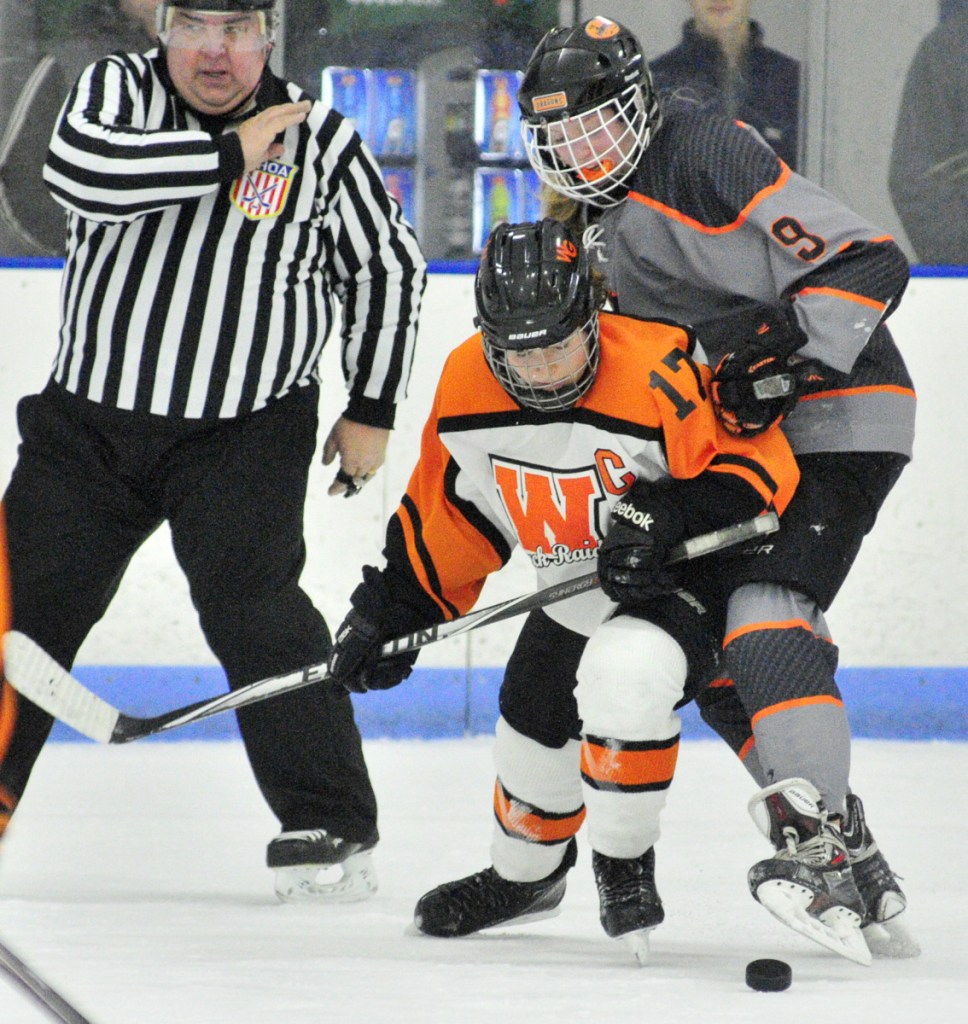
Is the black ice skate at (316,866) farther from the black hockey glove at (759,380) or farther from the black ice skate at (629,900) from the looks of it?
the black hockey glove at (759,380)

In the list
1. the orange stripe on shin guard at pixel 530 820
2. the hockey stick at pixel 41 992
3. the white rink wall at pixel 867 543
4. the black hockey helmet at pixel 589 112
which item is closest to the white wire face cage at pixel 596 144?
the black hockey helmet at pixel 589 112

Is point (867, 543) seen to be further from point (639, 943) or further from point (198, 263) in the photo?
point (639, 943)

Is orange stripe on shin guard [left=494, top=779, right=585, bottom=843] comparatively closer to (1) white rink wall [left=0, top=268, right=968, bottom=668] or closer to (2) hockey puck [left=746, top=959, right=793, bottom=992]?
(2) hockey puck [left=746, top=959, right=793, bottom=992]

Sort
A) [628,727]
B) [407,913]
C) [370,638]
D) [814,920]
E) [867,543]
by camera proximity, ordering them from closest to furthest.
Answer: [814,920]
[628,727]
[370,638]
[407,913]
[867,543]

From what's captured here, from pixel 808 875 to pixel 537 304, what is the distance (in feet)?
2.05

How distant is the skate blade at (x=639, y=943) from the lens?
1.72 metres

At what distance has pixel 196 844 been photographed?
8.47ft

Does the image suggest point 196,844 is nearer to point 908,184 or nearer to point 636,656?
point 636,656

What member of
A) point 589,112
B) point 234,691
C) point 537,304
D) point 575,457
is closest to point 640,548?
point 575,457

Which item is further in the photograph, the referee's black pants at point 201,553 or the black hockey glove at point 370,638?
the referee's black pants at point 201,553

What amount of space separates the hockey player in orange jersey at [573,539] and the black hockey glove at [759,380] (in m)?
0.03

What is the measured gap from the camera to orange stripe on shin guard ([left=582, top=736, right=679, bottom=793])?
1.69m

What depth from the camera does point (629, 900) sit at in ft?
5.61

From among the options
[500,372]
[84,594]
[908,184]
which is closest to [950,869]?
[500,372]
